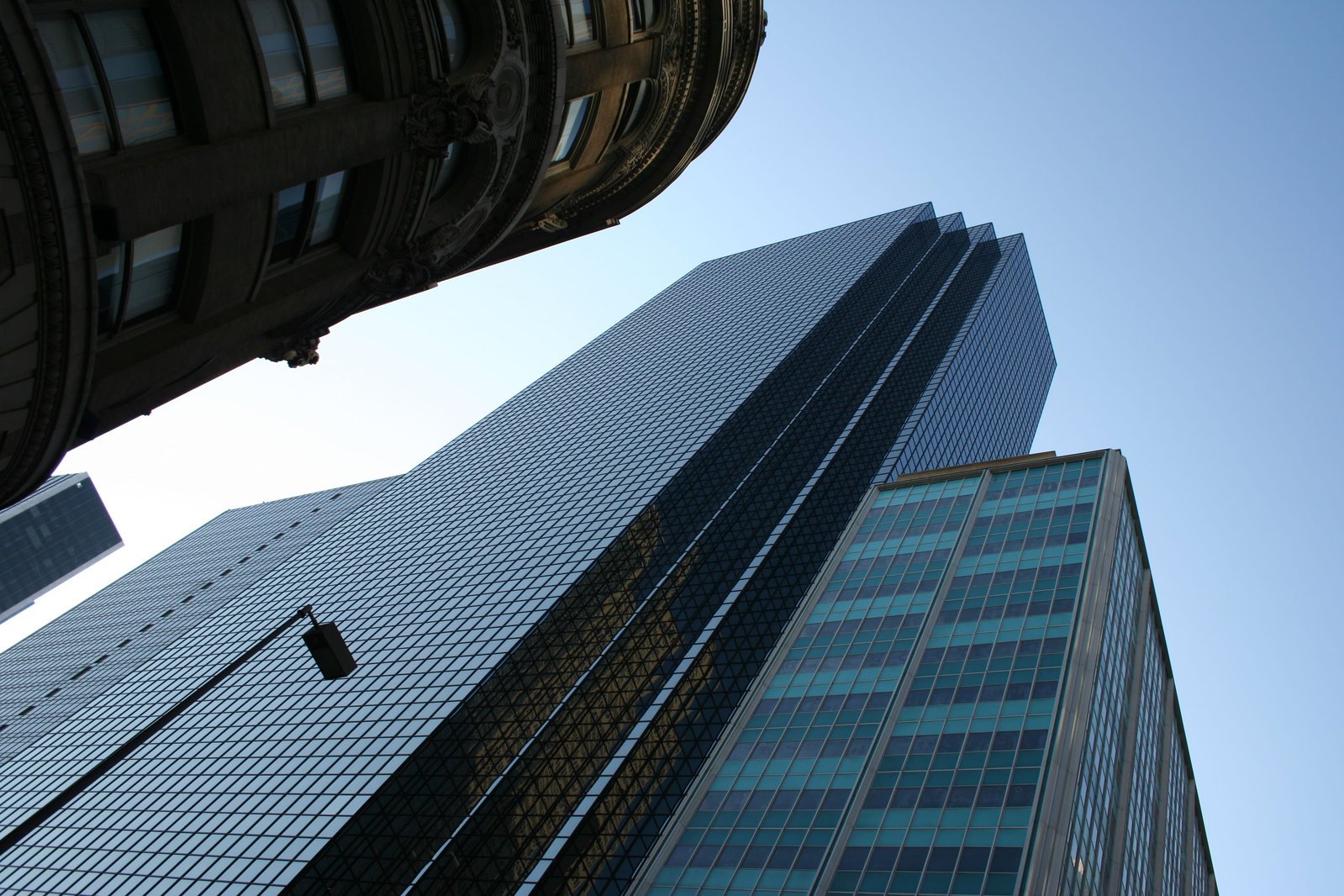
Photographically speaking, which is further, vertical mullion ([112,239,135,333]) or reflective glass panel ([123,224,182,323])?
reflective glass panel ([123,224,182,323])

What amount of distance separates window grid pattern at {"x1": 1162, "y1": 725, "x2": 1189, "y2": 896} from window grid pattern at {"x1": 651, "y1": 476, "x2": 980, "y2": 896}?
29.9 m

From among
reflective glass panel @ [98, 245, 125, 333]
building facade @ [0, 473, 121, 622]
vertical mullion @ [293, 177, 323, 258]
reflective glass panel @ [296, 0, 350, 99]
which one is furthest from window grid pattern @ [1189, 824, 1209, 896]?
building facade @ [0, 473, 121, 622]

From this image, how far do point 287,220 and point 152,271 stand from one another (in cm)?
340

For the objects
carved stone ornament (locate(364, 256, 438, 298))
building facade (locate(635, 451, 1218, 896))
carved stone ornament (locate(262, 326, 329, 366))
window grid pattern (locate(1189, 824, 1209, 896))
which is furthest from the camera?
window grid pattern (locate(1189, 824, 1209, 896))

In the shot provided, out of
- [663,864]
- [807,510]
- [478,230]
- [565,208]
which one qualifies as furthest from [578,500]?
[478,230]

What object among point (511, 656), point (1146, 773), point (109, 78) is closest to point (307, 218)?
point (109, 78)

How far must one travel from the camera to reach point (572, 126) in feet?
102

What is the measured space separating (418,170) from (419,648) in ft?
262

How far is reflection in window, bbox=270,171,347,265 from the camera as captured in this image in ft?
69.2

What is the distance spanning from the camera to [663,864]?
66.3 meters

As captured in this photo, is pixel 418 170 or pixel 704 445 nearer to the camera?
pixel 418 170

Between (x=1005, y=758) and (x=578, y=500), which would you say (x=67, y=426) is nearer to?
(x=1005, y=758)

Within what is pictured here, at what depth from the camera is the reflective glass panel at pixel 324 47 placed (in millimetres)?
20000

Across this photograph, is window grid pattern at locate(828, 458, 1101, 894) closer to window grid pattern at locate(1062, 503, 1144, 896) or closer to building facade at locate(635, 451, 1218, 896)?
building facade at locate(635, 451, 1218, 896)
